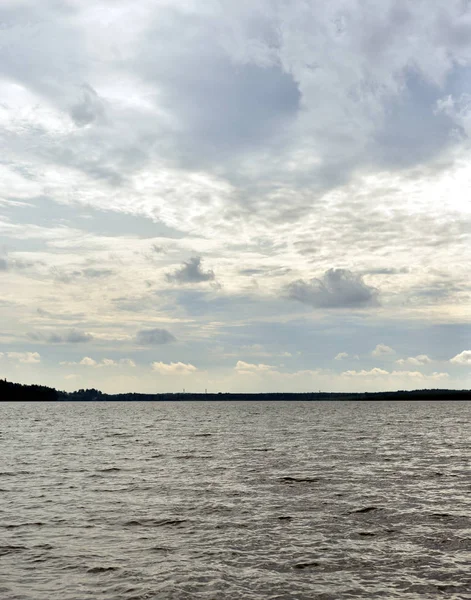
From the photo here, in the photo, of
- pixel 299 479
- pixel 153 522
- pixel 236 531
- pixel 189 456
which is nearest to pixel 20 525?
pixel 153 522

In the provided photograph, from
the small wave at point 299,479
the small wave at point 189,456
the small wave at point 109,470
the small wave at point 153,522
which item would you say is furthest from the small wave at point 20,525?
the small wave at point 189,456

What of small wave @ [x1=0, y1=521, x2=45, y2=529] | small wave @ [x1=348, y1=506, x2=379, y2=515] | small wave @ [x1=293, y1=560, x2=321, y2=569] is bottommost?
small wave @ [x1=0, y1=521, x2=45, y2=529]

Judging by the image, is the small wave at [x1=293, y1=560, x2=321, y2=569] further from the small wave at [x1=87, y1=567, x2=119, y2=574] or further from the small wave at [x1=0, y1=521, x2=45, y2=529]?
the small wave at [x1=0, y1=521, x2=45, y2=529]

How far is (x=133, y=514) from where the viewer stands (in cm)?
2694

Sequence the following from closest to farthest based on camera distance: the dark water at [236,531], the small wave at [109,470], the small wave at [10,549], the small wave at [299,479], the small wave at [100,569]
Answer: the dark water at [236,531], the small wave at [100,569], the small wave at [10,549], the small wave at [299,479], the small wave at [109,470]

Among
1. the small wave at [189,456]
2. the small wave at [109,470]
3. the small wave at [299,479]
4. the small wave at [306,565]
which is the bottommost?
the small wave at [189,456]

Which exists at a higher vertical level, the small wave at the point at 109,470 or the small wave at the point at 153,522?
the small wave at the point at 153,522

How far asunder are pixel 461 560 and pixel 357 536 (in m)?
4.29

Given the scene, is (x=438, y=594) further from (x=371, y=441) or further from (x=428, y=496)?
(x=371, y=441)

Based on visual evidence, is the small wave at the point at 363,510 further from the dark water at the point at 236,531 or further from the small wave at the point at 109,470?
the small wave at the point at 109,470

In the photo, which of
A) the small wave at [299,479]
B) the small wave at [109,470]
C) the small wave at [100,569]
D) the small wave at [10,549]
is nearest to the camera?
the small wave at [100,569]

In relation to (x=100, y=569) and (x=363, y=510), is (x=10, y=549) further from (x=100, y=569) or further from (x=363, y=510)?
(x=363, y=510)

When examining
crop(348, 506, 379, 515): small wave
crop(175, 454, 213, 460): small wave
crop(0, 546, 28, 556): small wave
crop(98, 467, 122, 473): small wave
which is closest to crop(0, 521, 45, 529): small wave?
crop(0, 546, 28, 556): small wave

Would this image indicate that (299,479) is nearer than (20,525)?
No
